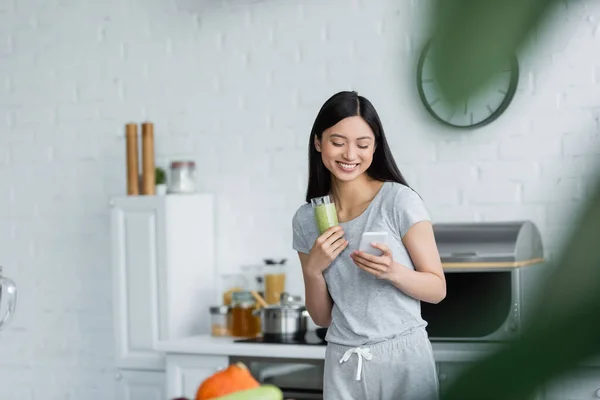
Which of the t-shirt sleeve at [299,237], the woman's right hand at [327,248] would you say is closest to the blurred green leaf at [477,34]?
the woman's right hand at [327,248]

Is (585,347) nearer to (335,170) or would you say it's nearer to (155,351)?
(335,170)

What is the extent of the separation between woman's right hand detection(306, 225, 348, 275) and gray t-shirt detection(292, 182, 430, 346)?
2.6 inches

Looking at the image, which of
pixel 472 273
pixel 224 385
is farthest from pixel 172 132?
pixel 224 385

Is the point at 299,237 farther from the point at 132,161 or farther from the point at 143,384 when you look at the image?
the point at 143,384

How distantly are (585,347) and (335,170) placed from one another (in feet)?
7.40

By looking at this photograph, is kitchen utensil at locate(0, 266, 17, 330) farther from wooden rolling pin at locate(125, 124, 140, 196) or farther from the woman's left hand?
the woman's left hand

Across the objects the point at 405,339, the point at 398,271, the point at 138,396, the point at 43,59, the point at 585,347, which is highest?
the point at 43,59

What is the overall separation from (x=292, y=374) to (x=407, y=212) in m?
1.44

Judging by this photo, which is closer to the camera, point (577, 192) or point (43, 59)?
point (577, 192)

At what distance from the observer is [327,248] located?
2363 millimetres

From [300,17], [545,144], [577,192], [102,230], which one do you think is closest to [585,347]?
[577,192]

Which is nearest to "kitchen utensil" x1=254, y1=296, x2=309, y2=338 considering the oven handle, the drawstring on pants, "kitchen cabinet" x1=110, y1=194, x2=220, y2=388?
the oven handle

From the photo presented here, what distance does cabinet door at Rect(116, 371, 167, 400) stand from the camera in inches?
166

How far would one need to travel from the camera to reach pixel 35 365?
4.89 meters
